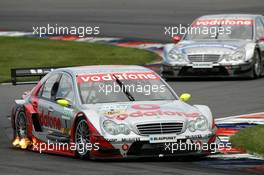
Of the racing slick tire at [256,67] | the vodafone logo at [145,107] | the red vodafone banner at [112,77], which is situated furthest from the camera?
the racing slick tire at [256,67]

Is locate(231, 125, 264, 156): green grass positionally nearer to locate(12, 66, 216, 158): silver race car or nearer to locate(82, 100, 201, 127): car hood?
locate(12, 66, 216, 158): silver race car

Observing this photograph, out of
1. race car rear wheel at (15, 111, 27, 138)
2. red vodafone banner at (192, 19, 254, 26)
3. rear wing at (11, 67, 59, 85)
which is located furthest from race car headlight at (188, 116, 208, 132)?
red vodafone banner at (192, 19, 254, 26)

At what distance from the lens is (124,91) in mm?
15391

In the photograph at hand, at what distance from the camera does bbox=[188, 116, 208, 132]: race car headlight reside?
47.4ft

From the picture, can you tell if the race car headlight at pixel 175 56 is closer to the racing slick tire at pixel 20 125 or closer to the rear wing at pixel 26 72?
the rear wing at pixel 26 72

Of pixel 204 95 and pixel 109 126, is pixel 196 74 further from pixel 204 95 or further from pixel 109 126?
pixel 109 126

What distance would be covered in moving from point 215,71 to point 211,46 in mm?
571

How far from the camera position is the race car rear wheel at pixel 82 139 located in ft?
47.4

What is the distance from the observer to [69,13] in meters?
44.0

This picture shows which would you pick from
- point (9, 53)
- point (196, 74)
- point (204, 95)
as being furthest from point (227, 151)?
point (9, 53)

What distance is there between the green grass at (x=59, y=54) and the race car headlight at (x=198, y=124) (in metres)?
13.0

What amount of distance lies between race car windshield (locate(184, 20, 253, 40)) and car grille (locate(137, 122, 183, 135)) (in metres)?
11.4

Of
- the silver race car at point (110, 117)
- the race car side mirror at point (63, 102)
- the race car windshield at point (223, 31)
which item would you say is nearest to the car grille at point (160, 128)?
the silver race car at point (110, 117)

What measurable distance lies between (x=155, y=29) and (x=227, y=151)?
2254 centimetres
